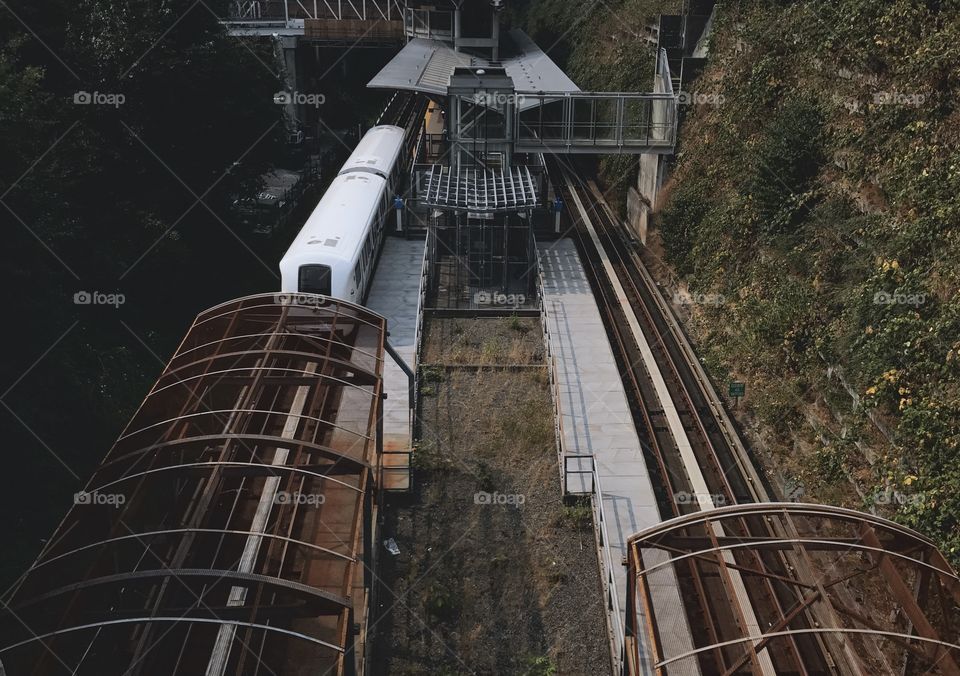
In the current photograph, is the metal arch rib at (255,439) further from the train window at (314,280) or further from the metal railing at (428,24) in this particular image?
the metal railing at (428,24)

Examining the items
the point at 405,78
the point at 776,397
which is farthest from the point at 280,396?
the point at 405,78

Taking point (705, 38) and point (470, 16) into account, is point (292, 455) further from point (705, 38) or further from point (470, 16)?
point (470, 16)

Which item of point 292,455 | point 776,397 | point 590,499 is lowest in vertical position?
point 590,499

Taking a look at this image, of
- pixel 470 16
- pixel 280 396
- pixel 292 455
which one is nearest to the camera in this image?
pixel 292 455

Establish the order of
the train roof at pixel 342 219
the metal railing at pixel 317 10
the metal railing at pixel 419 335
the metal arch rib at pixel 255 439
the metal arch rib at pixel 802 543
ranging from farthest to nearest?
the metal railing at pixel 317 10 → the train roof at pixel 342 219 → the metal railing at pixel 419 335 → the metal arch rib at pixel 255 439 → the metal arch rib at pixel 802 543

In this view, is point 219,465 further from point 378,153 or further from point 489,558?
point 378,153

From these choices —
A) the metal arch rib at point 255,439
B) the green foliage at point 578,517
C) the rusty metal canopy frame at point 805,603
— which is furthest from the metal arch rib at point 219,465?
the green foliage at point 578,517

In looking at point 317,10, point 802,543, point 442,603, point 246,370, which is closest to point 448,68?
point 317,10
